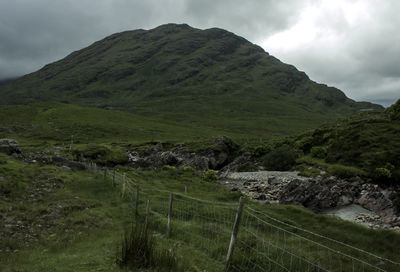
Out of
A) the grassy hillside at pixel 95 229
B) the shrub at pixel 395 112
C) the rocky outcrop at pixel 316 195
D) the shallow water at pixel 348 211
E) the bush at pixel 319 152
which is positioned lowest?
the shallow water at pixel 348 211

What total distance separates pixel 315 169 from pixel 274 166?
978 centimetres

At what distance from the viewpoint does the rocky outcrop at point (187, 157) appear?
58.0 meters

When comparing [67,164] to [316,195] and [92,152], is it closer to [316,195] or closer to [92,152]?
[92,152]

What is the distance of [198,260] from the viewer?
10.1m

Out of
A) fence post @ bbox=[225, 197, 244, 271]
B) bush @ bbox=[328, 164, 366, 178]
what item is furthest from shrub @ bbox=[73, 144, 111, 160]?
fence post @ bbox=[225, 197, 244, 271]

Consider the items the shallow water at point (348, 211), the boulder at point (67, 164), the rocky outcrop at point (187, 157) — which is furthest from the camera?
the rocky outcrop at point (187, 157)

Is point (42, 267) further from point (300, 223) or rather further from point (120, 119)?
point (120, 119)

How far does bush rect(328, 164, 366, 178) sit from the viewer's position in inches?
1529

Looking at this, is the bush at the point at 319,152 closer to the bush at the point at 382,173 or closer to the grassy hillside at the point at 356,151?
the grassy hillside at the point at 356,151

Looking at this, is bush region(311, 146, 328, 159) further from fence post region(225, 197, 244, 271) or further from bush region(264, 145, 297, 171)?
fence post region(225, 197, 244, 271)

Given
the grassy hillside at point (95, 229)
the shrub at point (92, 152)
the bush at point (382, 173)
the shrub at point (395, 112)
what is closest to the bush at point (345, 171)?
the bush at point (382, 173)

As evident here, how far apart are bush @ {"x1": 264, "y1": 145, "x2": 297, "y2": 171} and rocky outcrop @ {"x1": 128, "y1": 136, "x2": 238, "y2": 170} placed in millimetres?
14428

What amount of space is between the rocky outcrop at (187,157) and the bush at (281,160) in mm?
14428

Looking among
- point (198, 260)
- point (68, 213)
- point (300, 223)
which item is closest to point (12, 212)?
point (68, 213)
